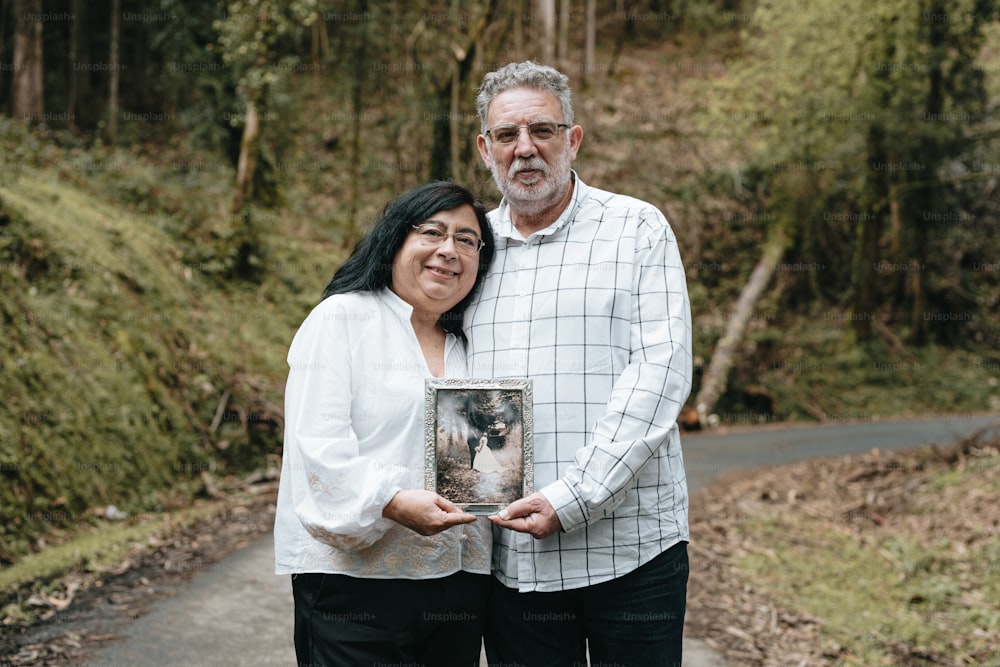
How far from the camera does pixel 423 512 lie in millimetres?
2607

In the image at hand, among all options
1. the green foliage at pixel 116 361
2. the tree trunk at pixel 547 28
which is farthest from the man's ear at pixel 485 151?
the tree trunk at pixel 547 28

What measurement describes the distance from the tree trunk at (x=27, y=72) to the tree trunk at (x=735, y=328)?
47.0 feet

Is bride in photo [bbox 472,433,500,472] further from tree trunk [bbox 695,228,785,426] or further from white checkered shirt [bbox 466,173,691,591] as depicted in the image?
tree trunk [bbox 695,228,785,426]

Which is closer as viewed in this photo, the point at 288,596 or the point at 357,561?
the point at 357,561

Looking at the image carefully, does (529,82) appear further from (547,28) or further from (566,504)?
(547,28)

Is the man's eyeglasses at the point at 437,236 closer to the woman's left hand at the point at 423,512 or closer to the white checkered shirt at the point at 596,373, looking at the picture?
the white checkered shirt at the point at 596,373

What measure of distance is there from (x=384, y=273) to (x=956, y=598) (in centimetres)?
579

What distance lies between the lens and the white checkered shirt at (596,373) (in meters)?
2.76

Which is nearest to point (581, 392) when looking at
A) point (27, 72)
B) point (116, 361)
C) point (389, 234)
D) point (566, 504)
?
point (566, 504)

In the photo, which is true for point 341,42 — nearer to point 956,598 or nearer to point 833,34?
point 833,34

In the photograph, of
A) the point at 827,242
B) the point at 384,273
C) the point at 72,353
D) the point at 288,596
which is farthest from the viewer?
the point at 827,242

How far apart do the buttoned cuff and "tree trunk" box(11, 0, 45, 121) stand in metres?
17.5

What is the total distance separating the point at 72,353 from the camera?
8.22 meters

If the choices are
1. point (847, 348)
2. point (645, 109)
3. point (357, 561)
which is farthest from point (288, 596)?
point (645, 109)
